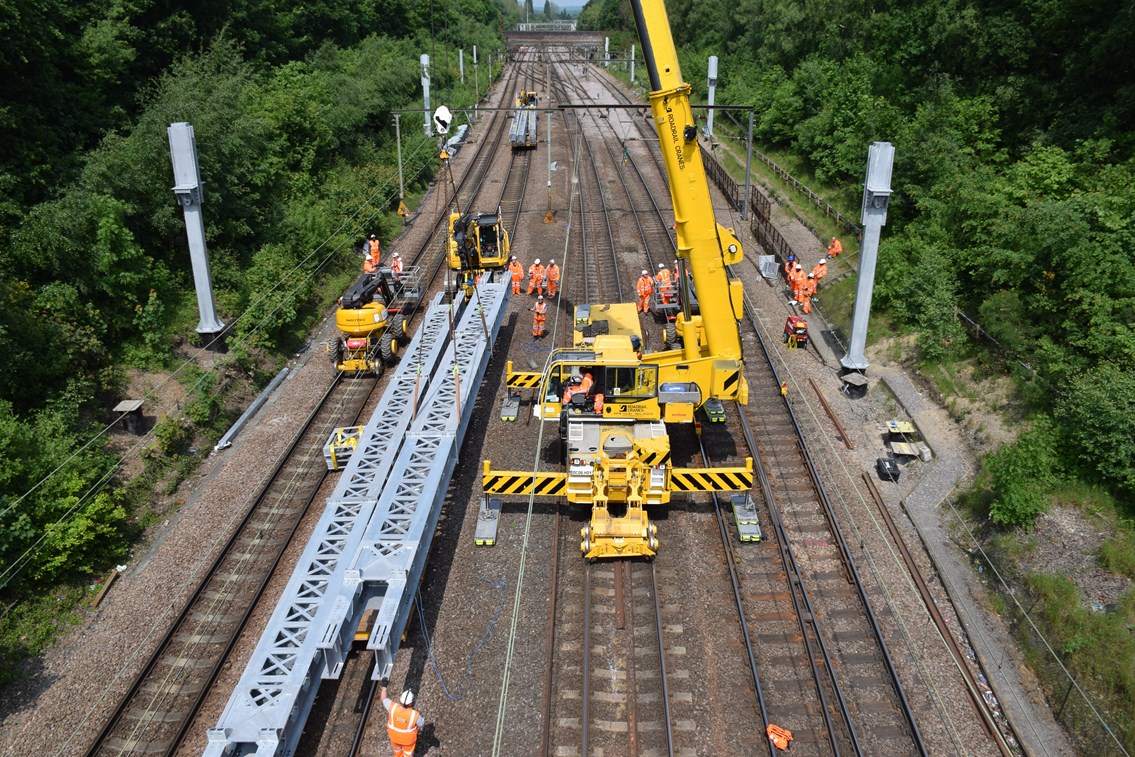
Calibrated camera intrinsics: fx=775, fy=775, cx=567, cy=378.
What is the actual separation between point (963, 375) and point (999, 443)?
8.61ft

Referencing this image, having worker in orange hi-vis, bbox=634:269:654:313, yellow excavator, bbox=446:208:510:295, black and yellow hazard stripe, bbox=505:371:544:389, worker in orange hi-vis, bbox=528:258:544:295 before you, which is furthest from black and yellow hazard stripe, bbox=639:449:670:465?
yellow excavator, bbox=446:208:510:295

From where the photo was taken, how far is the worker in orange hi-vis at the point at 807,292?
22.2m

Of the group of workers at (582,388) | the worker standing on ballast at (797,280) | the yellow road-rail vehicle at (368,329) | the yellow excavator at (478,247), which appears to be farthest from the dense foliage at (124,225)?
the worker standing on ballast at (797,280)

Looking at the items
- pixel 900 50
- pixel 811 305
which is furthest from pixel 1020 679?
pixel 900 50

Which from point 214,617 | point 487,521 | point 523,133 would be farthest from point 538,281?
point 523,133

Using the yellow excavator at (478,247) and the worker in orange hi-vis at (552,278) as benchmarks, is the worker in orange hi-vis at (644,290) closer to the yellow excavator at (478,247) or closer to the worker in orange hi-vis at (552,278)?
the worker in orange hi-vis at (552,278)

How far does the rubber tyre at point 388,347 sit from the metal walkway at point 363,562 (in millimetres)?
3708

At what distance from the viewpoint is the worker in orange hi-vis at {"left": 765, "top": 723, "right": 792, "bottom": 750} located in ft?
32.2

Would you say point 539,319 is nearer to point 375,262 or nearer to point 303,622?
point 375,262

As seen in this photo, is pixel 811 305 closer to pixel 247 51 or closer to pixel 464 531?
pixel 464 531

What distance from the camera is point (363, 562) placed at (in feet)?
33.9

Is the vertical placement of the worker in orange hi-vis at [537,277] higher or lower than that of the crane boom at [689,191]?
lower

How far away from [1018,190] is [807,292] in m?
5.71

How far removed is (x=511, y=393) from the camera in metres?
18.2
